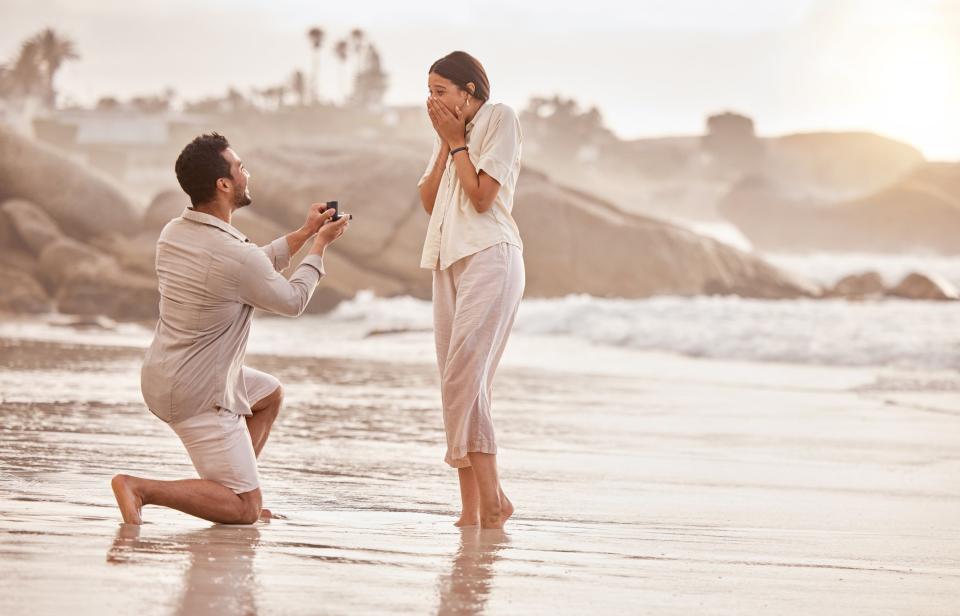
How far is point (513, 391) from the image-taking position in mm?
10062

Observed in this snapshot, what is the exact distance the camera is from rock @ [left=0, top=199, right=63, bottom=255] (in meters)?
22.3

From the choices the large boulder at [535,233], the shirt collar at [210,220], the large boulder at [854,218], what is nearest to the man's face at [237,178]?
the shirt collar at [210,220]

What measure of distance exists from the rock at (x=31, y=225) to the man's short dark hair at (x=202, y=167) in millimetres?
18640

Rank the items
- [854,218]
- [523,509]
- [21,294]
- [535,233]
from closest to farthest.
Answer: [523,509] < [21,294] < [535,233] < [854,218]

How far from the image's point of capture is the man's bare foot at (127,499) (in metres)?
4.21

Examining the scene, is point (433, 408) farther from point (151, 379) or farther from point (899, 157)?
point (899, 157)

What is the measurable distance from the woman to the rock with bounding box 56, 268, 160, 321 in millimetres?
15279

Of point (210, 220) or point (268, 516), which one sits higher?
point (210, 220)

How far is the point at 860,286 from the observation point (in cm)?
2967

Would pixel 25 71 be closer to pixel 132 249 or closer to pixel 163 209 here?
pixel 163 209

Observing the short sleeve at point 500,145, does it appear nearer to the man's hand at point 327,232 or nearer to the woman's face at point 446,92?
the woman's face at point 446,92

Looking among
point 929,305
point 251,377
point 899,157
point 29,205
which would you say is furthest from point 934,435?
point 899,157

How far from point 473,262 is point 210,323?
0.95m

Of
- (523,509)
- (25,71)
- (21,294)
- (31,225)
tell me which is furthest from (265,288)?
(25,71)
